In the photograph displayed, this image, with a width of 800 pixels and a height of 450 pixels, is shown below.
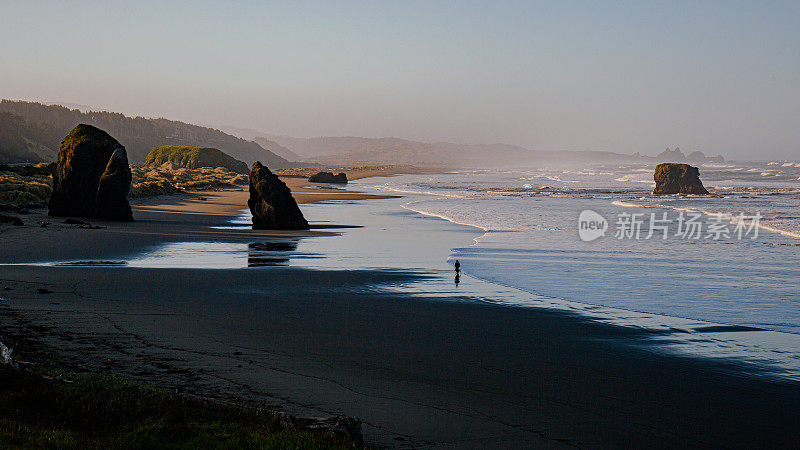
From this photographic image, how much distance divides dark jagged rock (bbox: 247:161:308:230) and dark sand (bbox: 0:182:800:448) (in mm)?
12338

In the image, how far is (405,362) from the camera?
784 cm

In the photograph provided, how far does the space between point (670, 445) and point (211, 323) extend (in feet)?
20.7

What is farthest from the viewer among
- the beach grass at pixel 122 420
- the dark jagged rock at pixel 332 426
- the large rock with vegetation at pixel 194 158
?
the large rock with vegetation at pixel 194 158

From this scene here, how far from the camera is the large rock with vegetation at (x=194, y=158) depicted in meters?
113

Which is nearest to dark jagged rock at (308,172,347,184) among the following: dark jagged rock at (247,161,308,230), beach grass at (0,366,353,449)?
dark jagged rock at (247,161,308,230)

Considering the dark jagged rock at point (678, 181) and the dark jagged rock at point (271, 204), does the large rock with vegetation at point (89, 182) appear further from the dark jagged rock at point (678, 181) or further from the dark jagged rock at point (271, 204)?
the dark jagged rock at point (678, 181)

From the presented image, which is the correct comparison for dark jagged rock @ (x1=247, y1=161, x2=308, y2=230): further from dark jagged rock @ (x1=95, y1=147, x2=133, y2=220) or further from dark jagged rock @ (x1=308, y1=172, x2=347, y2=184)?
dark jagged rock @ (x1=308, y1=172, x2=347, y2=184)

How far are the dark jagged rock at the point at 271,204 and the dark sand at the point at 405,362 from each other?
1234cm

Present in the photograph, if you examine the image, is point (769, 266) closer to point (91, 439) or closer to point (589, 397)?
point (589, 397)

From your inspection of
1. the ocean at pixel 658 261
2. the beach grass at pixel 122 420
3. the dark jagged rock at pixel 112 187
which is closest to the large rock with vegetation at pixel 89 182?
the dark jagged rock at pixel 112 187

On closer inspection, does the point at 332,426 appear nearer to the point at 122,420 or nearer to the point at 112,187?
the point at 122,420

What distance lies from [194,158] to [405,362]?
113 metres

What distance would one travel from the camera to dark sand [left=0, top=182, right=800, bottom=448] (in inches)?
235

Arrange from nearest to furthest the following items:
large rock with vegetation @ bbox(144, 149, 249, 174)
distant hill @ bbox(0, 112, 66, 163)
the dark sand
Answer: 1. the dark sand
2. distant hill @ bbox(0, 112, 66, 163)
3. large rock with vegetation @ bbox(144, 149, 249, 174)
